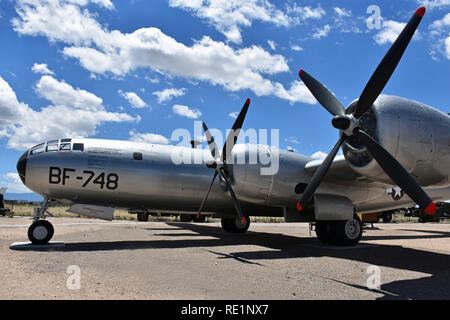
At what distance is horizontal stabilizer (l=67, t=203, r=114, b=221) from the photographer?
1255 cm

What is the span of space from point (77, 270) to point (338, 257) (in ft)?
24.0

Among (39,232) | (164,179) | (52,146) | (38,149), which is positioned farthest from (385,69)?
(38,149)

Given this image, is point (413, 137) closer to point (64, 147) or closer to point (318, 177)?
point (318, 177)

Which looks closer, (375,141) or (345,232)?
(375,141)

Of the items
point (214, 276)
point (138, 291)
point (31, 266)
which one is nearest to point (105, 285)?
point (138, 291)

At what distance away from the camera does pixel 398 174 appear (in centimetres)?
828

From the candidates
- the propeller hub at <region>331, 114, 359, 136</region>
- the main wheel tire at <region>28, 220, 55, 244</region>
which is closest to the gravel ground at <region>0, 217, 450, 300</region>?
the main wheel tire at <region>28, 220, 55, 244</region>

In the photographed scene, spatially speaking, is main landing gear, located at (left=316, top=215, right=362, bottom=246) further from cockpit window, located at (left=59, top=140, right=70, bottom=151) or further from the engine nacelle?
cockpit window, located at (left=59, top=140, right=70, bottom=151)

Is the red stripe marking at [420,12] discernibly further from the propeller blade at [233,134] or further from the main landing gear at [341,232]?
the main landing gear at [341,232]

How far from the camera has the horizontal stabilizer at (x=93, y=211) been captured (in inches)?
494

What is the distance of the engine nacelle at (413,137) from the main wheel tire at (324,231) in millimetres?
3933

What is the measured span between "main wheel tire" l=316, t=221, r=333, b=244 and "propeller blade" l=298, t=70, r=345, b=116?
15.6 ft

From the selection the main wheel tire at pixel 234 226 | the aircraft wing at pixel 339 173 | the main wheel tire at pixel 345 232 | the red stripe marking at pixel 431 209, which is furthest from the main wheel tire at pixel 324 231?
the main wheel tire at pixel 234 226

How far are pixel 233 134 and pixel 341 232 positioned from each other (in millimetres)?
5481
